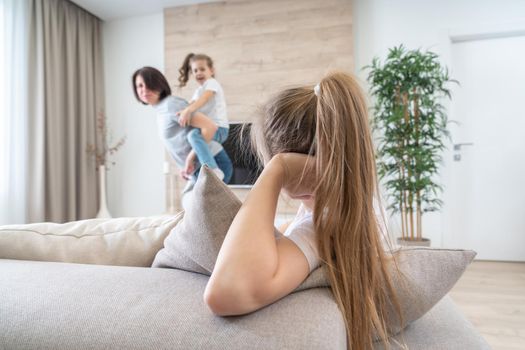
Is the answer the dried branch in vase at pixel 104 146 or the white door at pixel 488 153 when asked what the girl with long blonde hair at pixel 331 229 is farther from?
the dried branch in vase at pixel 104 146

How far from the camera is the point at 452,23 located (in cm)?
320

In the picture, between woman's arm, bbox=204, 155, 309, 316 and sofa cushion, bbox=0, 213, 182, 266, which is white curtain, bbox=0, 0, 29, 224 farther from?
woman's arm, bbox=204, 155, 309, 316

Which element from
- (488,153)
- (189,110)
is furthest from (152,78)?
(488,153)

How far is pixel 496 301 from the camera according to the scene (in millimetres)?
2154

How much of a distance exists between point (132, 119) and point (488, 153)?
363 cm

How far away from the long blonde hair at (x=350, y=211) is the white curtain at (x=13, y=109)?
3475 millimetres

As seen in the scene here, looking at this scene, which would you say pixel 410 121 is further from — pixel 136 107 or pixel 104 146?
pixel 104 146

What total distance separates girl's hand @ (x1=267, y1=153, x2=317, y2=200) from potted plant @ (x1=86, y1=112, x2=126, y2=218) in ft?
11.8

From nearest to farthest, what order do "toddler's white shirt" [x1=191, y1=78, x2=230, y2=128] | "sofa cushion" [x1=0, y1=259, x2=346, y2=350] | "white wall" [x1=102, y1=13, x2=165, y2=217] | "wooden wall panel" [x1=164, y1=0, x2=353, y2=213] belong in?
"sofa cushion" [x1=0, y1=259, x2=346, y2=350] < "toddler's white shirt" [x1=191, y1=78, x2=230, y2=128] < "wooden wall panel" [x1=164, y1=0, x2=353, y2=213] < "white wall" [x1=102, y1=13, x2=165, y2=217]

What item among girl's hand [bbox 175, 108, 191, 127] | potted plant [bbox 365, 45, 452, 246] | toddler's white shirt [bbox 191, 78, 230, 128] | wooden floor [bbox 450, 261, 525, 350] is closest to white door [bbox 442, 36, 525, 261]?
wooden floor [bbox 450, 261, 525, 350]

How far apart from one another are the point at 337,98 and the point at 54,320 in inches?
22.2

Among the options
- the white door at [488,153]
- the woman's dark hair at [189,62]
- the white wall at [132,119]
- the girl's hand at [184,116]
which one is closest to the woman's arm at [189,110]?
the girl's hand at [184,116]

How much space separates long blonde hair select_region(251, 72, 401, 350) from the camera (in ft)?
1.89

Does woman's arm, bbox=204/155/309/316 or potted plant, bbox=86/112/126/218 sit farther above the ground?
potted plant, bbox=86/112/126/218
